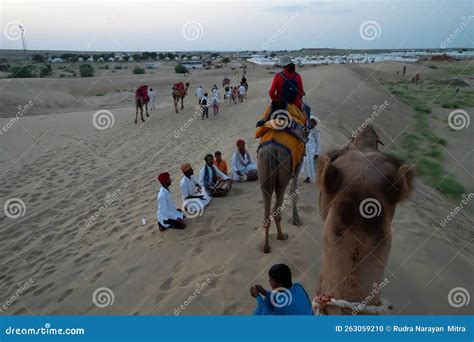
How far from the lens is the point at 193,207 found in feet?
23.7

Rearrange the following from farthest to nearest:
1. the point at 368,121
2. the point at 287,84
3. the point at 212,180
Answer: the point at 368,121 < the point at 212,180 < the point at 287,84

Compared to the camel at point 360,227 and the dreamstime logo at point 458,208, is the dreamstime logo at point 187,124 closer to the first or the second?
the dreamstime logo at point 458,208

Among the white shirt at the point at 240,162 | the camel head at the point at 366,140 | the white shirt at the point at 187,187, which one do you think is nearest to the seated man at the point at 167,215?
the white shirt at the point at 187,187

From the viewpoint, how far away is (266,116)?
589cm

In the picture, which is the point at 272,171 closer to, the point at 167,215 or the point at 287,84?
the point at 287,84

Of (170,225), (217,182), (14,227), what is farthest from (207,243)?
(14,227)

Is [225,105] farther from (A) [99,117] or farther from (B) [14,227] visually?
(B) [14,227]

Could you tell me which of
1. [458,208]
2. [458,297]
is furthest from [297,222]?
[458,208]

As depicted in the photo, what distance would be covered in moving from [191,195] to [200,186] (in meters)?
0.41

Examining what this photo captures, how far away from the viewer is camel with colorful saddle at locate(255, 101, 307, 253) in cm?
550

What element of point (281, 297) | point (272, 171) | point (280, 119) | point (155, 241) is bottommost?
point (155, 241)

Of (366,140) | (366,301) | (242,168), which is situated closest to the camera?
(366,301)

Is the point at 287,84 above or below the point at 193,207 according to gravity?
above

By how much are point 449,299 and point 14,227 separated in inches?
341
